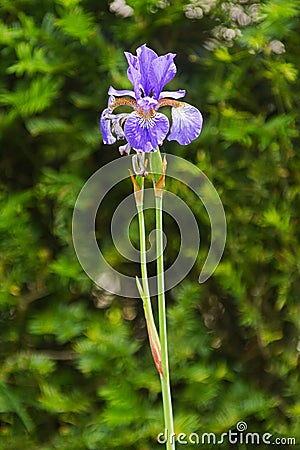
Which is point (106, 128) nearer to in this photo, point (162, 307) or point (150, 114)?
point (150, 114)

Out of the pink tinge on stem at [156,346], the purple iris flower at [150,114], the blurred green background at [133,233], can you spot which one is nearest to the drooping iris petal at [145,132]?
the purple iris flower at [150,114]

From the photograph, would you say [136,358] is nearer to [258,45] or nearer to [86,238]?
[86,238]

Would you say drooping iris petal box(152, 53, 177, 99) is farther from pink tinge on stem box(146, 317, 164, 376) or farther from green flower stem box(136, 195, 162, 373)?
pink tinge on stem box(146, 317, 164, 376)

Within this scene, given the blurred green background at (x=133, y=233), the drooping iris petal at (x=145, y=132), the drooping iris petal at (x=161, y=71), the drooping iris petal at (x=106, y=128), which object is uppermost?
the drooping iris petal at (x=161, y=71)

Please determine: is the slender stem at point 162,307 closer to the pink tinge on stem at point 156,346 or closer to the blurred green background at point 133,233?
the pink tinge on stem at point 156,346

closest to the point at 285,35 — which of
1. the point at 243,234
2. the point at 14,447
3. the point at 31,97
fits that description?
the point at 243,234

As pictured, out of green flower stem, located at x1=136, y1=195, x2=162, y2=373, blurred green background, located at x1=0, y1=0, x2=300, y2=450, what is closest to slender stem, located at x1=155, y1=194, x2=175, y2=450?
green flower stem, located at x1=136, y1=195, x2=162, y2=373
